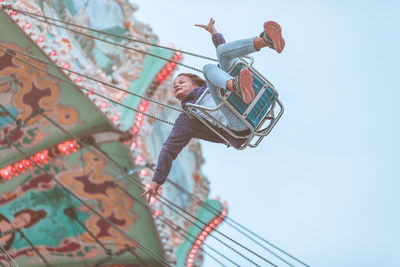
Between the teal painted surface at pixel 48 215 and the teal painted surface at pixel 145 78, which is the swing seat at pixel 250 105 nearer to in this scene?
the teal painted surface at pixel 145 78

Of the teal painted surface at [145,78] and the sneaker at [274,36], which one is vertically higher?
the teal painted surface at [145,78]

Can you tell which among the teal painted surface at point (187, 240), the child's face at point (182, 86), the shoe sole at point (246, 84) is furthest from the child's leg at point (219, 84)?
the teal painted surface at point (187, 240)

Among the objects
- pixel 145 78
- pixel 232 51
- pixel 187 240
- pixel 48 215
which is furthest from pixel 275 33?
pixel 187 240

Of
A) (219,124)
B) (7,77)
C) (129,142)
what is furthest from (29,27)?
(219,124)

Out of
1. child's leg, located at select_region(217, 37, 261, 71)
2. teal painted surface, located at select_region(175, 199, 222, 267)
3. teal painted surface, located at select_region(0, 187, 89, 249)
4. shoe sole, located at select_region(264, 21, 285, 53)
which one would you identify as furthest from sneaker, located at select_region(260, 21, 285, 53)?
teal painted surface, located at select_region(175, 199, 222, 267)

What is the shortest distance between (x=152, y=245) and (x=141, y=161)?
1.22 meters

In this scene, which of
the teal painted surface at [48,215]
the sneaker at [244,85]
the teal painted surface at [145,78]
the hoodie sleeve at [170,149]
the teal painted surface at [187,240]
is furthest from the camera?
the teal painted surface at [187,240]

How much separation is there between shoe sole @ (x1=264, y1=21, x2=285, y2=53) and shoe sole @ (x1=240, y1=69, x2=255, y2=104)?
0.66 feet

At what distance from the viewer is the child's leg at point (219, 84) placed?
3309 mm

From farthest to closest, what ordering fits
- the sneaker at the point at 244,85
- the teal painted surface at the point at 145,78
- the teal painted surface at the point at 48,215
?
the teal painted surface at the point at 48,215, the teal painted surface at the point at 145,78, the sneaker at the point at 244,85

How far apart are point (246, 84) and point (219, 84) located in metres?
0.15

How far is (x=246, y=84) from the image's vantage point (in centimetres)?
322

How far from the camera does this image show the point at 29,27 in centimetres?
661

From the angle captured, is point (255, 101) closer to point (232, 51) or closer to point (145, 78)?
point (232, 51)
